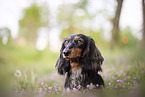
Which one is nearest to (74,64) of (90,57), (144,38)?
(90,57)

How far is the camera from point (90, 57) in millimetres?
2650

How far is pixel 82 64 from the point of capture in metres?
2.62

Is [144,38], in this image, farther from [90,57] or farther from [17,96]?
[17,96]

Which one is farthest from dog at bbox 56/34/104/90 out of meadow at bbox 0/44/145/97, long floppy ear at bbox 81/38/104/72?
meadow at bbox 0/44/145/97

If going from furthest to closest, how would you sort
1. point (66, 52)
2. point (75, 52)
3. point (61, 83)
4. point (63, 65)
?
1. point (61, 83)
2. point (63, 65)
3. point (75, 52)
4. point (66, 52)

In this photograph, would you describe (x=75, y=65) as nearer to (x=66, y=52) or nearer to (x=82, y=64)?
(x=82, y=64)

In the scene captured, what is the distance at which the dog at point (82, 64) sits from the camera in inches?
95.9

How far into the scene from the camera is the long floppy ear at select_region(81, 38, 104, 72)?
2580 mm

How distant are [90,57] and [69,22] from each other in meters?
8.93

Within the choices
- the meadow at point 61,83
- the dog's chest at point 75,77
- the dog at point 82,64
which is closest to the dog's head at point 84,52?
the dog at point 82,64

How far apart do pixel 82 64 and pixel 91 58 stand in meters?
0.22

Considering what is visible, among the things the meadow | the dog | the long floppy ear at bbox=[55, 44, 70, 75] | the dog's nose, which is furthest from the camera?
the long floppy ear at bbox=[55, 44, 70, 75]

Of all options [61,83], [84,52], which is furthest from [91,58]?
[61,83]

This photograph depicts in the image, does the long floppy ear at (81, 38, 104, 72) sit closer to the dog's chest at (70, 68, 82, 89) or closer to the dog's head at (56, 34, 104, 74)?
the dog's head at (56, 34, 104, 74)
